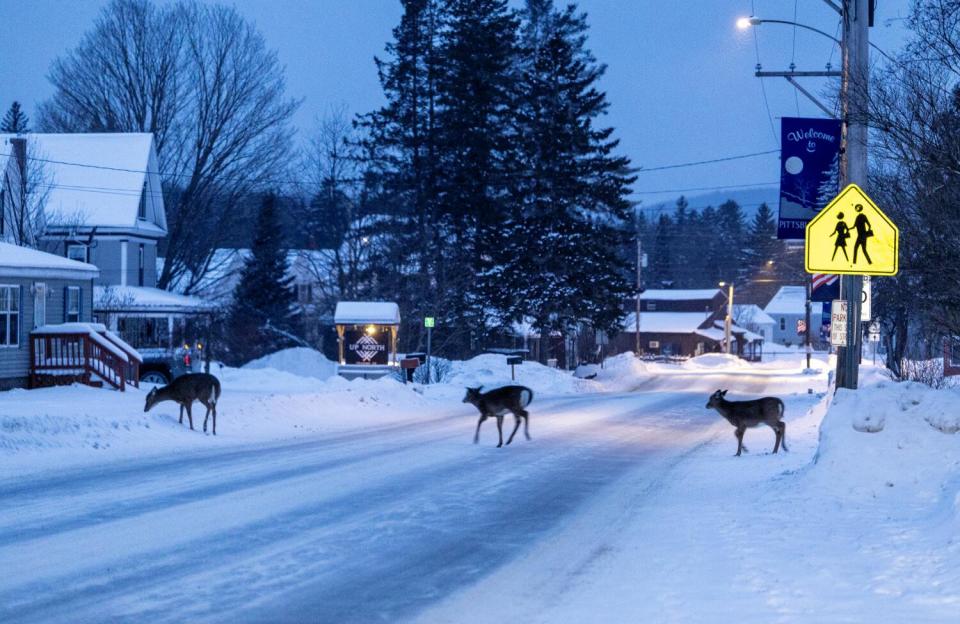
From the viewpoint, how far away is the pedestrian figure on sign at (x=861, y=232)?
1208 centimetres

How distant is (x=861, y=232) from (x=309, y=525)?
713cm

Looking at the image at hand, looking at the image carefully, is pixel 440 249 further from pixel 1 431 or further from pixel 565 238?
pixel 1 431

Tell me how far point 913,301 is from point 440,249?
113 feet

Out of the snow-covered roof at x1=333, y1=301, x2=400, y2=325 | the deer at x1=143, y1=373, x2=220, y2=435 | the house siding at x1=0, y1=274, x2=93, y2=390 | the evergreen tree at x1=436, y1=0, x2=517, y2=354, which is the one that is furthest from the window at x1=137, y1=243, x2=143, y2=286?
the deer at x1=143, y1=373, x2=220, y2=435

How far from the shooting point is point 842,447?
38.2ft

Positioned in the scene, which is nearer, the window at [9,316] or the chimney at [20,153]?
the window at [9,316]

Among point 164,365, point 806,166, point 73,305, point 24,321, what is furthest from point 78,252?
point 806,166

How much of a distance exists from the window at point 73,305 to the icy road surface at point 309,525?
14263 millimetres

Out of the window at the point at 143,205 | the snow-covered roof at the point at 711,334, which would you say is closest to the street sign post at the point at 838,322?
the window at the point at 143,205

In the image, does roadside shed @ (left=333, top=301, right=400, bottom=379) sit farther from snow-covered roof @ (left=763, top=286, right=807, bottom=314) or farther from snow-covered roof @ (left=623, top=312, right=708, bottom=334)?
snow-covered roof @ (left=763, top=286, right=807, bottom=314)

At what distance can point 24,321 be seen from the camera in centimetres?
2686

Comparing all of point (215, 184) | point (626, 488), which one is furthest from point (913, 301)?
point (215, 184)

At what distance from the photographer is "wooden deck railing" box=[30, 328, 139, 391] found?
2673 cm

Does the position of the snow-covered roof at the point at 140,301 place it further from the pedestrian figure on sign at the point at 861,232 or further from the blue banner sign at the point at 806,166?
the pedestrian figure on sign at the point at 861,232
